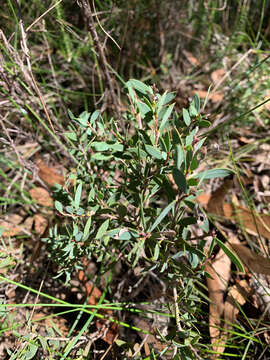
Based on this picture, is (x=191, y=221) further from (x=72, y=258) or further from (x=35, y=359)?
(x=35, y=359)

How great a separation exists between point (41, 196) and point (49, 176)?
0.37ft

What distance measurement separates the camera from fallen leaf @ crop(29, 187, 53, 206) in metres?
1.69

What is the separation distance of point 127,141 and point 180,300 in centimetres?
49

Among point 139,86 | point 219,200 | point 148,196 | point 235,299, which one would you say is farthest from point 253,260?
point 139,86

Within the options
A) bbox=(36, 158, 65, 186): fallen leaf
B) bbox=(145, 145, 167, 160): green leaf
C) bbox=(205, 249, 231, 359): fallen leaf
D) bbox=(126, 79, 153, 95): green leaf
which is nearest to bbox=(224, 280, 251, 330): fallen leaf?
bbox=(205, 249, 231, 359): fallen leaf

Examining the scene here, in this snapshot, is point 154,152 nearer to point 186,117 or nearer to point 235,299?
point 186,117

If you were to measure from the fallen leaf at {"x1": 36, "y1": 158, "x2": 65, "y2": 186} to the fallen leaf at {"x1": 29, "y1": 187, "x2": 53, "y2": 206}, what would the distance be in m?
0.06

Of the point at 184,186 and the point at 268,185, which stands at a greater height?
the point at 184,186

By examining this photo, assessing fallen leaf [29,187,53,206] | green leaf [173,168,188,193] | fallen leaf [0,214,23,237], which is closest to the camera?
green leaf [173,168,188,193]

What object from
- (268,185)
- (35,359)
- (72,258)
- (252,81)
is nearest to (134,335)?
(35,359)

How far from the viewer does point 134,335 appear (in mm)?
1309

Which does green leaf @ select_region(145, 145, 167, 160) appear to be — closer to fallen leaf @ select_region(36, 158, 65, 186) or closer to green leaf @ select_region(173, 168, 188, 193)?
green leaf @ select_region(173, 168, 188, 193)

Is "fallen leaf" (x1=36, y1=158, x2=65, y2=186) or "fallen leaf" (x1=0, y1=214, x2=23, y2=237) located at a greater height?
"fallen leaf" (x1=36, y1=158, x2=65, y2=186)

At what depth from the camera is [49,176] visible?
5.74 feet
